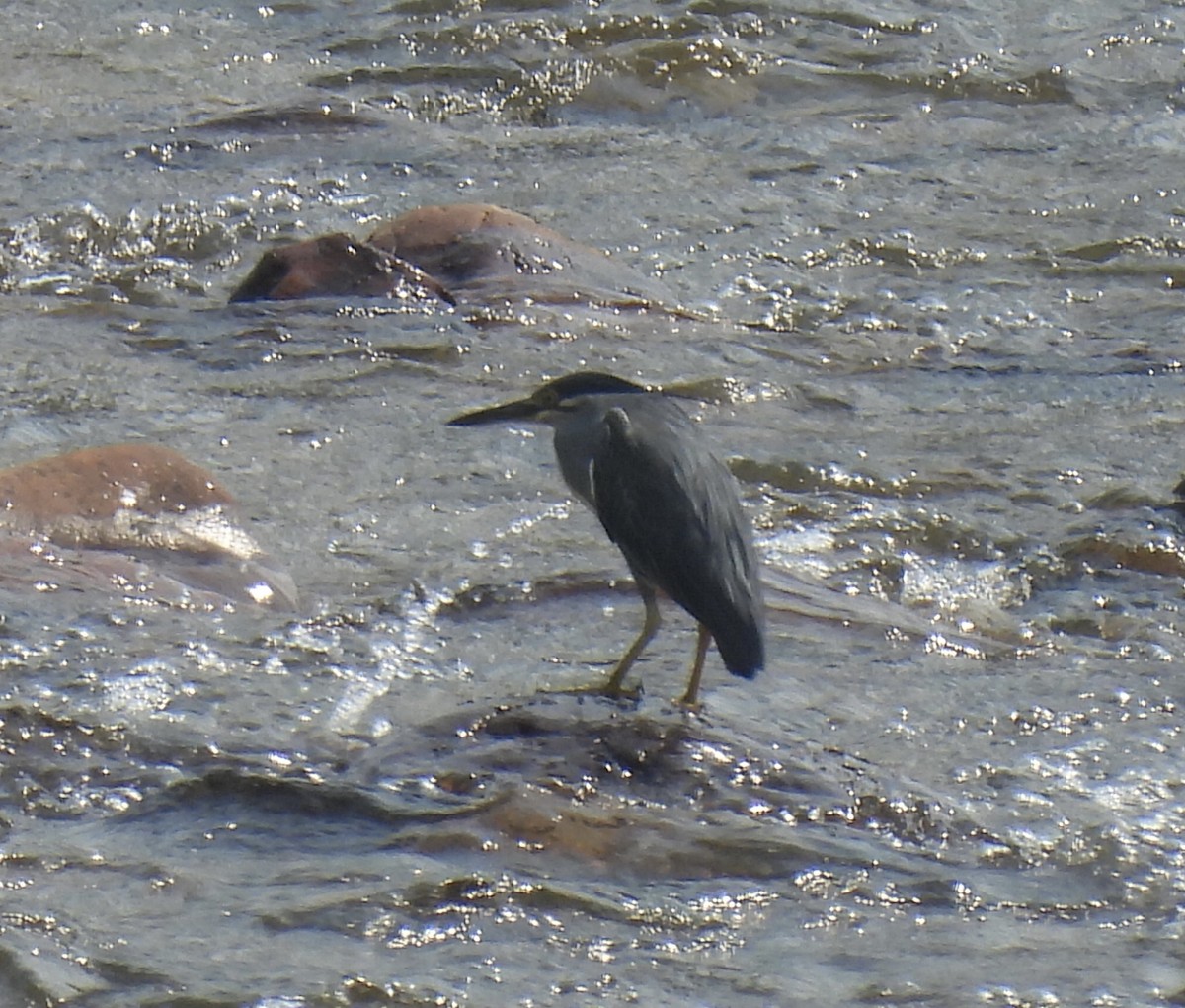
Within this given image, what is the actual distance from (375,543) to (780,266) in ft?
9.16

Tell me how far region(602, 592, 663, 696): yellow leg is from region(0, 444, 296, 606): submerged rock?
0.77 m

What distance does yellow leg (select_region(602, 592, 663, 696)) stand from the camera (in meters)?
4.20

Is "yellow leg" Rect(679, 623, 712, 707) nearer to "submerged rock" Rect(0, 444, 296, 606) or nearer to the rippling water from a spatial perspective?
the rippling water

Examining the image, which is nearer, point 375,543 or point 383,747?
point 383,747

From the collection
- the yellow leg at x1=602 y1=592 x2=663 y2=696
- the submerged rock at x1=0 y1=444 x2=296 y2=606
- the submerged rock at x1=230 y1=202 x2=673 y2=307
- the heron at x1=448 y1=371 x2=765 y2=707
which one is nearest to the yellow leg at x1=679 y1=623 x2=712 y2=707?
the heron at x1=448 y1=371 x2=765 y2=707

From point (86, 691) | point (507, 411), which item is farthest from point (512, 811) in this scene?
point (507, 411)

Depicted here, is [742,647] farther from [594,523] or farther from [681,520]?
[594,523]

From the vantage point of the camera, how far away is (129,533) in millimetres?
4773

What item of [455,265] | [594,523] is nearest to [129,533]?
[594,523]

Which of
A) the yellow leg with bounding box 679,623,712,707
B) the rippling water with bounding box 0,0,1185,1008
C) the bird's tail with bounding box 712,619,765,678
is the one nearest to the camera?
the rippling water with bounding box 0,0,1185,1008

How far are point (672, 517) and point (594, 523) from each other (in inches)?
46.8

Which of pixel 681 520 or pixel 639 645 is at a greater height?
pixel 681 520

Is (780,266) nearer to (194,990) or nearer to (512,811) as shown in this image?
(512,811)

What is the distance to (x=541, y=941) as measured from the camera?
10.5 feet
